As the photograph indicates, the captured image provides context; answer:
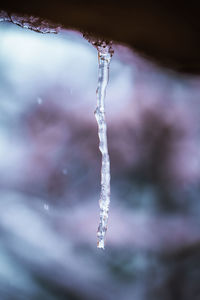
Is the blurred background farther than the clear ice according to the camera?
Yes

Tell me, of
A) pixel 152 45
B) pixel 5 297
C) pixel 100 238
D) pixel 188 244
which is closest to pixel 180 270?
pixel 188 244


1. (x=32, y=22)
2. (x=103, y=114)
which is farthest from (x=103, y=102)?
(x=32, y=22)

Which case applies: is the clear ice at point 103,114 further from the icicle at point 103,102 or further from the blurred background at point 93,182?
the blurred background at point 93,182

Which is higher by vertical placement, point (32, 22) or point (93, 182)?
point (32, 22)

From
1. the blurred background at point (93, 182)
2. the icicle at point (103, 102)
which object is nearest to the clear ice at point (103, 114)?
the icicle at point (103, 102)

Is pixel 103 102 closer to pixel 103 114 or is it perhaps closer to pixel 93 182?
pixel 103 114

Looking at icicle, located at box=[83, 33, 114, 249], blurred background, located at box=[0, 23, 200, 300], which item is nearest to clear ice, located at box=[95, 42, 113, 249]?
icicle, located at box=[83, 33, 114, 249]

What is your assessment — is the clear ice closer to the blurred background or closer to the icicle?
the icicle

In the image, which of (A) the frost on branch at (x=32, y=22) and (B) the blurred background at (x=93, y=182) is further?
(B) the blurred background at (x=93, y=182)

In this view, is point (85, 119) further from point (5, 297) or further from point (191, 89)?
point (5, 297)
